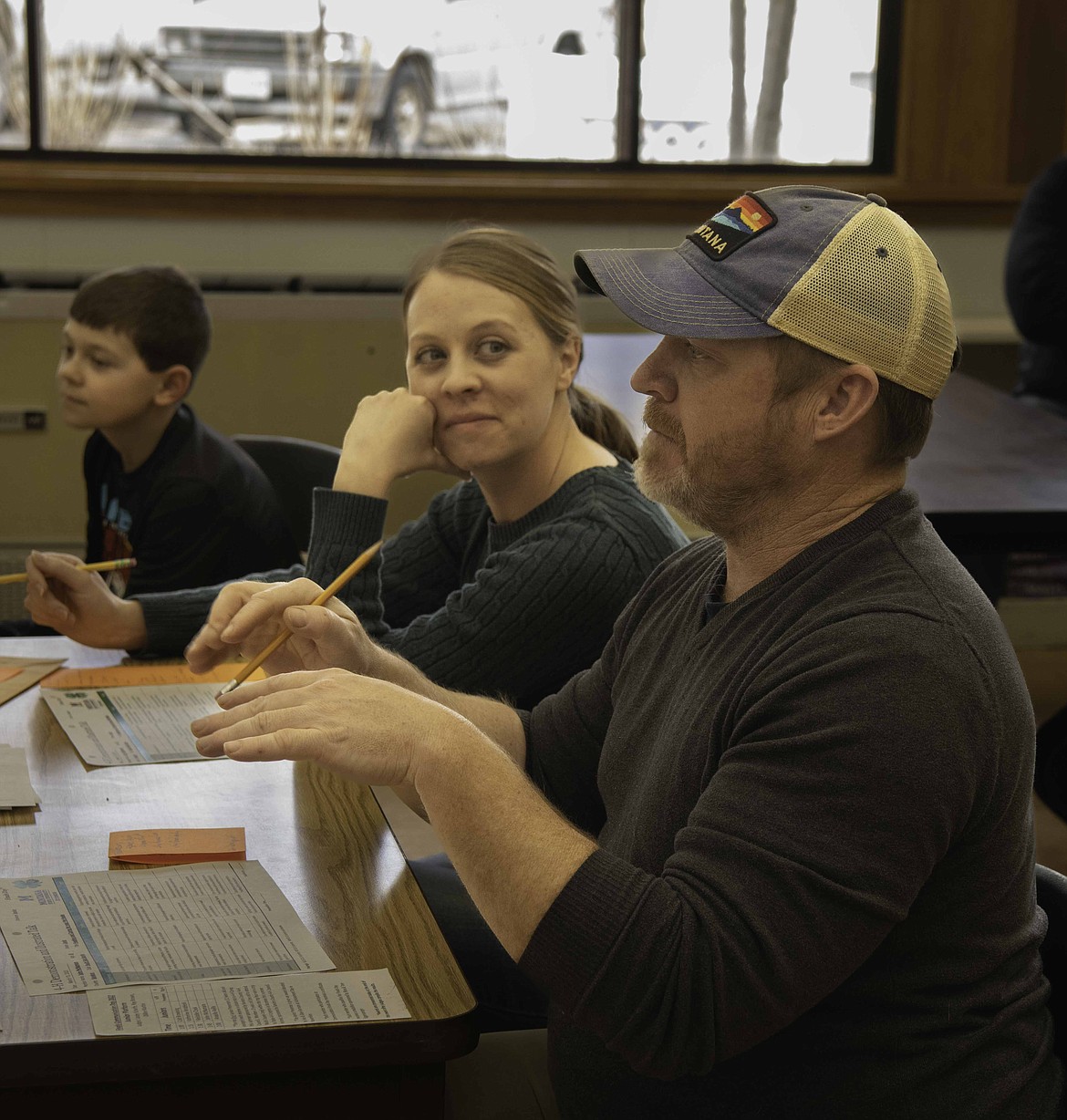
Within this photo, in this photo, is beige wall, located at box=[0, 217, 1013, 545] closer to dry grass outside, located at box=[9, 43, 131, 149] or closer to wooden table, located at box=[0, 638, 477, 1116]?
dry grass outside, located at box=[9, 43, 131, 149]

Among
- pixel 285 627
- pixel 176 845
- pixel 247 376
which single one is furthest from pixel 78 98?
pixel 176 845

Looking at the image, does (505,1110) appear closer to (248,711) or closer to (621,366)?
(248,711)

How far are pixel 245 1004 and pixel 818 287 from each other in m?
0.67

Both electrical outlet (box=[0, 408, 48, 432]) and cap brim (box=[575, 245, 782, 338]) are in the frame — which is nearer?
cap brim (box=[575, 245, 782, 338])

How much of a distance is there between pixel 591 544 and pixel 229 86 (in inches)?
142

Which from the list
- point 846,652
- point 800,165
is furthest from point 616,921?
point 800,165

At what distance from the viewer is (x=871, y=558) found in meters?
1.06

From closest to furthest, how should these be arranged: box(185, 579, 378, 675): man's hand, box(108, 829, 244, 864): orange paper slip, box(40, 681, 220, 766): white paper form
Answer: box(108, 829, 244, 864): orange paper slip, box(185, 579, 378, 675): man's hand, box(40, 681, 220, 766): white paper form

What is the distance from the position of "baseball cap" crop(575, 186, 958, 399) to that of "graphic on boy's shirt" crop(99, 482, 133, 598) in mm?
1451

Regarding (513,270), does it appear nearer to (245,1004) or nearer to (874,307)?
(874,307)

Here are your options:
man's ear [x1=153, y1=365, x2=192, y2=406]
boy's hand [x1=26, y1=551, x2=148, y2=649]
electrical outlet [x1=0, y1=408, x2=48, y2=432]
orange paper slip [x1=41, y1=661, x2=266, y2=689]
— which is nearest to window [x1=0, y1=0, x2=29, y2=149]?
electrical outlet [x1=0, y1=408, x2=48, y2=432]

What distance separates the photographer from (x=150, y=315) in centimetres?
271

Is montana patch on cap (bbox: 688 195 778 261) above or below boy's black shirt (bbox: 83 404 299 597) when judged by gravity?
above

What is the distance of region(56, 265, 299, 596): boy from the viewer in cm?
239
